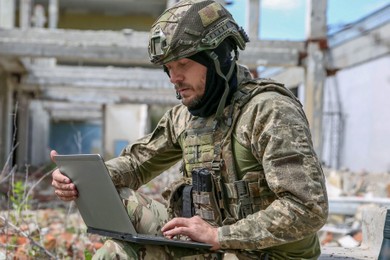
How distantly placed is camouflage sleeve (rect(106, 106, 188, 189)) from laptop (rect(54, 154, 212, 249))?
243mm

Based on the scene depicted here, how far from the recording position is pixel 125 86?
1134 cm

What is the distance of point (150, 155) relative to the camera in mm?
2818

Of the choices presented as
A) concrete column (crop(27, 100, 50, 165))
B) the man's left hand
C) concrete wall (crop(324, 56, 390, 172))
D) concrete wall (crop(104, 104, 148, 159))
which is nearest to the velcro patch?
the man's left hand

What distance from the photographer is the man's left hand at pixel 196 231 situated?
2.07 meters

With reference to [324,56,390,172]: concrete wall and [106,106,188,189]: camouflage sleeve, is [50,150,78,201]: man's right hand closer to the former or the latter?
[106,106,188,189]: camouflage sleeve

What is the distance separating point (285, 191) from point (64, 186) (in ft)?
3.34

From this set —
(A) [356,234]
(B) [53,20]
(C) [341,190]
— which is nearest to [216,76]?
(A) [356,234]

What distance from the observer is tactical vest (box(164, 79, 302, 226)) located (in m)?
2.22

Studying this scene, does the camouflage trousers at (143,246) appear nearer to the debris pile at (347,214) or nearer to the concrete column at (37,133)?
the debris pile at (347,214)

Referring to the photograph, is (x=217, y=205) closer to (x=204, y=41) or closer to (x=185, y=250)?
(x=185, y=250)

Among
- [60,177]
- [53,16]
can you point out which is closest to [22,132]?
[53,16]

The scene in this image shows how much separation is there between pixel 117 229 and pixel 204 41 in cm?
86

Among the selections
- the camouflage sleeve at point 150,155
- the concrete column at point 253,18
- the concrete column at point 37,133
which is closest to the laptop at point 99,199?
the camouflage sleeve at point 150,155

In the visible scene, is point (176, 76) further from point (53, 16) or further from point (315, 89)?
point (53, 16)
